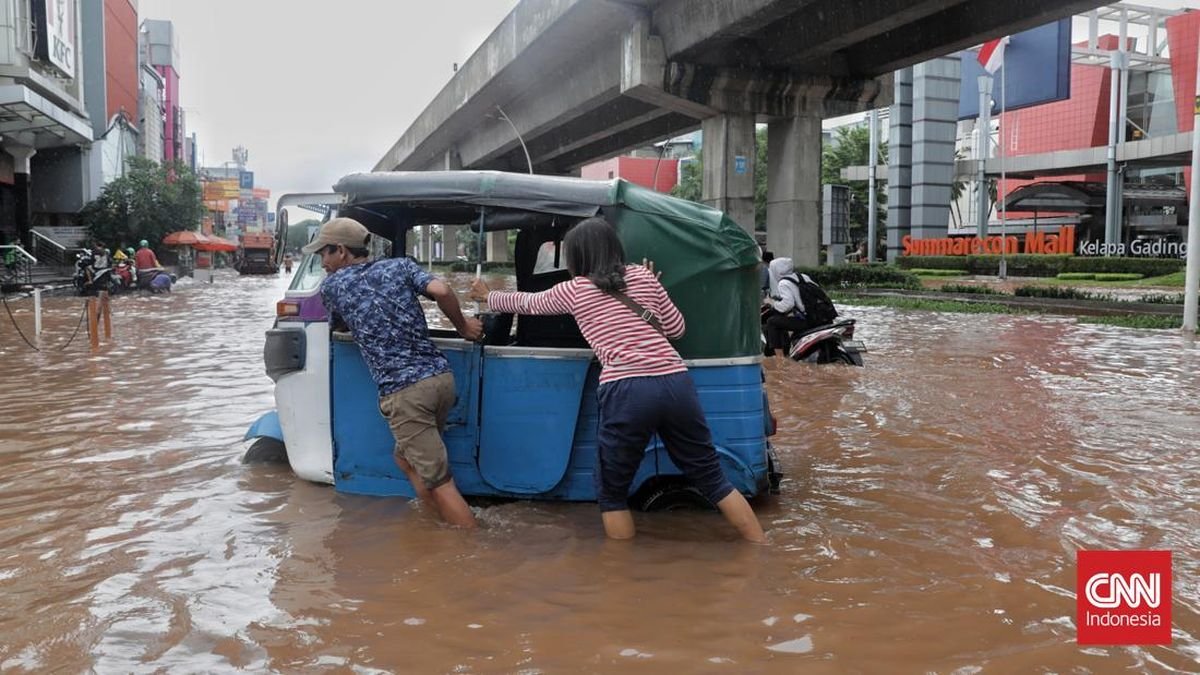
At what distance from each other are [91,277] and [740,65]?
17.5 meters

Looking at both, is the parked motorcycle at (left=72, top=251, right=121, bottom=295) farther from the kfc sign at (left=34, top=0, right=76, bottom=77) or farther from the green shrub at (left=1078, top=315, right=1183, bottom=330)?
the green shrub at (left=1078, top=315, right=1183, bottom=330)

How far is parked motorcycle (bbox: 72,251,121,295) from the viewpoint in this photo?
2377 cm

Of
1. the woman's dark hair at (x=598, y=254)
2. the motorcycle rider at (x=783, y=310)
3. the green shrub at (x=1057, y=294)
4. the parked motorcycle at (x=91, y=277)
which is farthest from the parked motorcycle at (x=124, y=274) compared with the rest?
the woman's dark hair at (x=598, y=254)

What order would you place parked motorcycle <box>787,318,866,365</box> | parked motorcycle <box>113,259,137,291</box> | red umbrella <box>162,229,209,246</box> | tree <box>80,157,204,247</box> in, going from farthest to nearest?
red umbrella <box>162,229,209,246</box> → tree <box>80,157,204,247</box> → parked motorcycle <box>113,259,137,291</box> → parked motorcycle <box>787,318,866,365</box>

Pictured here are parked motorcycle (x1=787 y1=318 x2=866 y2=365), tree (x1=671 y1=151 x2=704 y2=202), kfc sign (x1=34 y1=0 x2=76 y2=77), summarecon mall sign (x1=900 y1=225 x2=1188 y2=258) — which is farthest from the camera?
tree (x1=671 y1=151 x2=704 y2=202)

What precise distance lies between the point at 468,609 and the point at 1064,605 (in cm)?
241

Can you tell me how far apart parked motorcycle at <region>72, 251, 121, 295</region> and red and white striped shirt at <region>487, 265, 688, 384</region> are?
73.4 ft

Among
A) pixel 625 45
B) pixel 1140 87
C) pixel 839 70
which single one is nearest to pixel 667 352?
pixel 625 45

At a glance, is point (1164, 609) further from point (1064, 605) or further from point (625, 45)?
point (625, 45)

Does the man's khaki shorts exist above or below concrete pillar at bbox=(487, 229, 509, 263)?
below

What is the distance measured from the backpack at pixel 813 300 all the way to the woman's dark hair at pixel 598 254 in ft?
20.8

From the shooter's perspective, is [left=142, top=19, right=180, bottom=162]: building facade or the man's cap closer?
the man's cap

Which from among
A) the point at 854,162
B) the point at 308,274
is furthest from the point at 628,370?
the point at 854,162

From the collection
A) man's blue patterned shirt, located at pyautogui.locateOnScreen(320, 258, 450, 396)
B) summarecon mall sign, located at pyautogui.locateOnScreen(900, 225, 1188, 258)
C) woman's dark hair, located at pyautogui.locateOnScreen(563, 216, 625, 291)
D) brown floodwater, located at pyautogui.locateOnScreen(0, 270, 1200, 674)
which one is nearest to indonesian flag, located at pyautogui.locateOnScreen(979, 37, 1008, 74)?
summarecon mall sign, located at pyautogui.locateOnScreen(900, 225, 1188, 258)
